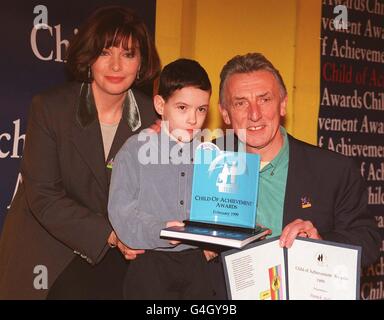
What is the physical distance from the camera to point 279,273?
235 centimetres

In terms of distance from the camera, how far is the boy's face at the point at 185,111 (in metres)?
2.48

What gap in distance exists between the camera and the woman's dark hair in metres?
2.73

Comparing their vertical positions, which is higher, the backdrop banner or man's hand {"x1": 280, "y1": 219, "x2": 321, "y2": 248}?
the backdrop banner

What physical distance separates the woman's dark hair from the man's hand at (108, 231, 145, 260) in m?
0.89

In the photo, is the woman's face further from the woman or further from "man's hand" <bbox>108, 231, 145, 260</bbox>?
"man's hand" <bbox>108, 231, 145, 260</bbox>

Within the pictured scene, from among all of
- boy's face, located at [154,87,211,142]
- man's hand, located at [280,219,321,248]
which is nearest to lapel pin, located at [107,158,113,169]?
boy's face, located at [154,87,211,142]

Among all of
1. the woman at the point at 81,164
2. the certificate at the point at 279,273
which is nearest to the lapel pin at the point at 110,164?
the woman at the point at 81,164

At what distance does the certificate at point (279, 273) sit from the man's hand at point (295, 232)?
0.03 meters

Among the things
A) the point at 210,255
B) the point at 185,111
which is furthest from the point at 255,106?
the point at 210,255

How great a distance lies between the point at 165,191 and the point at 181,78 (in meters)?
0.54

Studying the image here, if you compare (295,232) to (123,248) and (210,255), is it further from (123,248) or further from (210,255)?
(123,248)

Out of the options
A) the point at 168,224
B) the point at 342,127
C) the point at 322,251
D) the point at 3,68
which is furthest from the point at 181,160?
the point at 342,127
